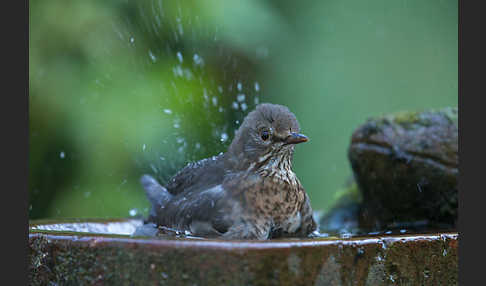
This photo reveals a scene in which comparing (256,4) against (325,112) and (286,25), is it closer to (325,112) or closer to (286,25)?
(286,25)

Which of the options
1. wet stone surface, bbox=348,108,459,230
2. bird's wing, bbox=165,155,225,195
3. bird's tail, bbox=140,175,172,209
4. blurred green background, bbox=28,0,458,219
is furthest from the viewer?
blurred green background, bbox=28,0,458,219

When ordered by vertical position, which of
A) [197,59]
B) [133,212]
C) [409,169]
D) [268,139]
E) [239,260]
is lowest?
[133,212]

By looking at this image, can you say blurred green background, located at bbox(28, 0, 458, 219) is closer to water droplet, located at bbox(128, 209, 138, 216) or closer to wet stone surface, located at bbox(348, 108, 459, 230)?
water droplet, located at bbox(128, 209, 138, 216)

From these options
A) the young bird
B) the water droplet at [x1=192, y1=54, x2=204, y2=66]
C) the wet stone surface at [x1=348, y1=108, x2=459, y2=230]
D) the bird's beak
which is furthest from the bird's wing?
the water droplet at [x1=192, y1=54, x2=204, y2=66]

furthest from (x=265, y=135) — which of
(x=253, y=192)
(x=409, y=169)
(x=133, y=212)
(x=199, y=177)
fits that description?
(x=133, y=212)

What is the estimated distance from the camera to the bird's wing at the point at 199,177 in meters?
3.22

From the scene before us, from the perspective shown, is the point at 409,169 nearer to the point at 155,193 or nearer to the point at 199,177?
the point at 199,177

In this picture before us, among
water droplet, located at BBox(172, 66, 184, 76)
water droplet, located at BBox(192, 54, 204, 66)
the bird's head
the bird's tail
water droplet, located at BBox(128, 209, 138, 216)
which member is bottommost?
water droplet, located at BBox(128, 209, 138, 216)

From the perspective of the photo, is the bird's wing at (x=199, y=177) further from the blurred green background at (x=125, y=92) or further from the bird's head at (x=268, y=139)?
the blurred green background at (x=125, y=92)

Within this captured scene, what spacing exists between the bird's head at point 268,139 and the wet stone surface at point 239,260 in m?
0.79

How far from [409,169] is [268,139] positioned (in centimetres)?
181

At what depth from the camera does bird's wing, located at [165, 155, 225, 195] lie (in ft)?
10.6

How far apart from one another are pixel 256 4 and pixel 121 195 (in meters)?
2.76

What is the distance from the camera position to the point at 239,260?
226 centimetres
